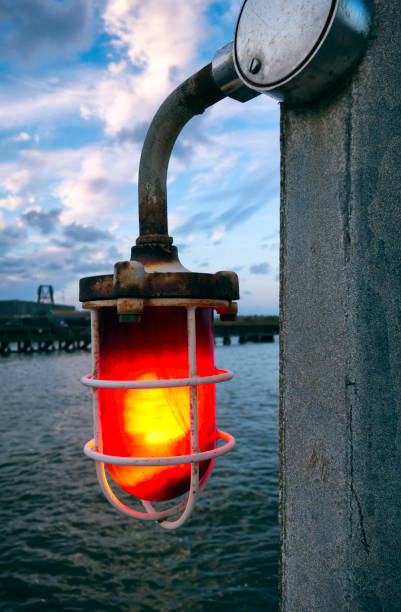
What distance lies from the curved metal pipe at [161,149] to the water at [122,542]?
26.8ft

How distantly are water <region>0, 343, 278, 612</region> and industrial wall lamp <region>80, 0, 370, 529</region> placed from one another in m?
7.85

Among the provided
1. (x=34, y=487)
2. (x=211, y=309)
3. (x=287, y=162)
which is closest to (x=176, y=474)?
(x=211, y=309)

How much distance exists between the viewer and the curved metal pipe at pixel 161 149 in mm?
1506

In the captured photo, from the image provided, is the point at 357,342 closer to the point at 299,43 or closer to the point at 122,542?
the point at 299,43

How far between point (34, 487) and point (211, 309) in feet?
44.2

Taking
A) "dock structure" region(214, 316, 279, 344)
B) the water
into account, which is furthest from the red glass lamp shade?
"dock structure" region(214, 316, 279, 344)

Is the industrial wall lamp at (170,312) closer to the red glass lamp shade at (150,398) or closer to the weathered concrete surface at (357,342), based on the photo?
the red glass lamp shade at (150,398)

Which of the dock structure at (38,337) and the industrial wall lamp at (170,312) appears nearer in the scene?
the industrial wall lamp at (170,312)

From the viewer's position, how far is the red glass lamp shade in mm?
1308

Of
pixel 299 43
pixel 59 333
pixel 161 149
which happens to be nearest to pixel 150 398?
pixel 161 149

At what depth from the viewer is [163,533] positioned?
1037 centimetres

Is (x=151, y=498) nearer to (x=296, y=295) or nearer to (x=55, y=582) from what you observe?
(x=296, y=295)

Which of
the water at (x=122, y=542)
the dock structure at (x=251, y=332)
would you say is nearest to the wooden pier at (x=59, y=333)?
the dock structure at (x=251, y=332)

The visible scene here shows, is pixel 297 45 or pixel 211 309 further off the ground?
pixel 297 45
